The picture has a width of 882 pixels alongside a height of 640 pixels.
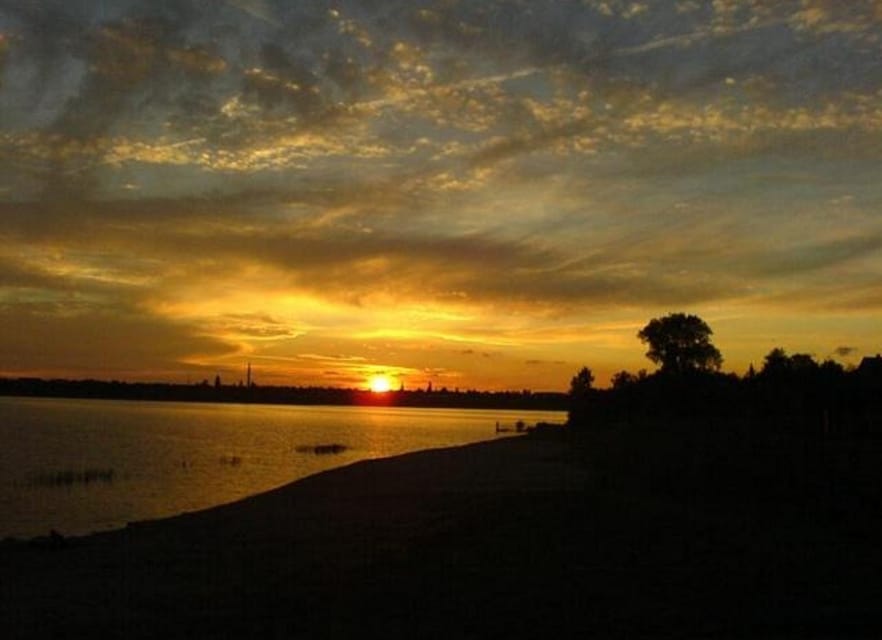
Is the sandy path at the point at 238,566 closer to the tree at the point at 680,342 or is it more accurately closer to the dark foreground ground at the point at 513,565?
the dark foreground ground at the point at 513,565

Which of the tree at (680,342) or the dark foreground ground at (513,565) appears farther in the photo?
the tree at (680,342)

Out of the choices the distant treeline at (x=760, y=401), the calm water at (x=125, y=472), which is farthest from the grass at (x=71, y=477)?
the distant treeline at (x=760, y=401)

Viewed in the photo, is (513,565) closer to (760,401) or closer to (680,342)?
(760,401)

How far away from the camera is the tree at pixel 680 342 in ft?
459

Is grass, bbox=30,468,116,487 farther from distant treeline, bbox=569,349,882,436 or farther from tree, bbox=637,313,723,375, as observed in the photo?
tree, bbox=637,313,723,375

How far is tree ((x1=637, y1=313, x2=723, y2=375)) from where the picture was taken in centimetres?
→ 13988

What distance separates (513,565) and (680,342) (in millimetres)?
128358

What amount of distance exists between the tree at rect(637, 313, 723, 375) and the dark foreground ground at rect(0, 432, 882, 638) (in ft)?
354

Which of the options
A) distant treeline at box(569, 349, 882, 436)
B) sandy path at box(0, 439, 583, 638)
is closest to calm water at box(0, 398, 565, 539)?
sandy path at box(0, 439, 583, 638)

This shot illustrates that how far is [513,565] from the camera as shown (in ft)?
57.9

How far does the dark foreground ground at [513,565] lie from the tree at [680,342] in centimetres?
10802

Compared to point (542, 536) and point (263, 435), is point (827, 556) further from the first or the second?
point (263, 435)

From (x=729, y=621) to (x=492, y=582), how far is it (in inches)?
182

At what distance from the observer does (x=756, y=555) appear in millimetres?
18031
